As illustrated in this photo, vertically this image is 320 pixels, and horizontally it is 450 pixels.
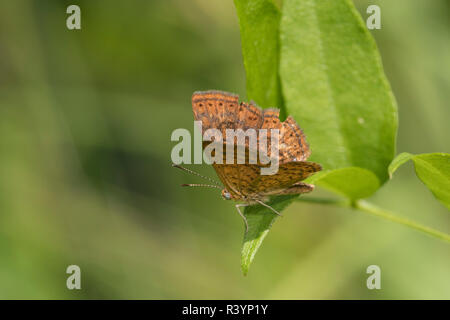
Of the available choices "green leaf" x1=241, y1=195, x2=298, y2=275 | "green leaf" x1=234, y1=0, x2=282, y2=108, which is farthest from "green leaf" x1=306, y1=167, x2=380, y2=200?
"green leaf" x1=234, y1=0, x2=282, y2=108

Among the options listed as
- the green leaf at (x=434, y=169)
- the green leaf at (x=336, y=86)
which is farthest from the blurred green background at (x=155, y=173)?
the green leaf at (x=434, y=169)

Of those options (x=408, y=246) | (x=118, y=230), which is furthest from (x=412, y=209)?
(x=118, y=230)

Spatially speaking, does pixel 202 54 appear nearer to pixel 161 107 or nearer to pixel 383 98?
pixel 161 107

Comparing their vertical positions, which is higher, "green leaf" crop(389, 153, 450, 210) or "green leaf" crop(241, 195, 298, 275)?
"green leaf" crop(389, 153, 450, 210)

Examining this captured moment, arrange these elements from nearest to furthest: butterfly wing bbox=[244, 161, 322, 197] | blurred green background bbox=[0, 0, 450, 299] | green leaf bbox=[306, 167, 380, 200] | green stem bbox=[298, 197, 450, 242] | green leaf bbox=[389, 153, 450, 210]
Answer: green leaf bbox=[389, 153, 450, 210] < green stem bbox=[298, 197, 450, 242] < green leaf bbox=[306, 167, 380, 200] < butterfly wing bbox=[244, 161, 322, 197] < blurred green background bbox=[0, 0, 450, 299]

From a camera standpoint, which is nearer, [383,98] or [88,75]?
[383,98]

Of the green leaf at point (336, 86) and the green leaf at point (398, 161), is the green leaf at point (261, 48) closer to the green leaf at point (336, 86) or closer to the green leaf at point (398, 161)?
the green leaf at point (336, 86)

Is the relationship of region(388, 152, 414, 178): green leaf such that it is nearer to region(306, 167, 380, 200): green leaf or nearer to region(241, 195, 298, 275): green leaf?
region(306, 167, 380, 200): green leaf
